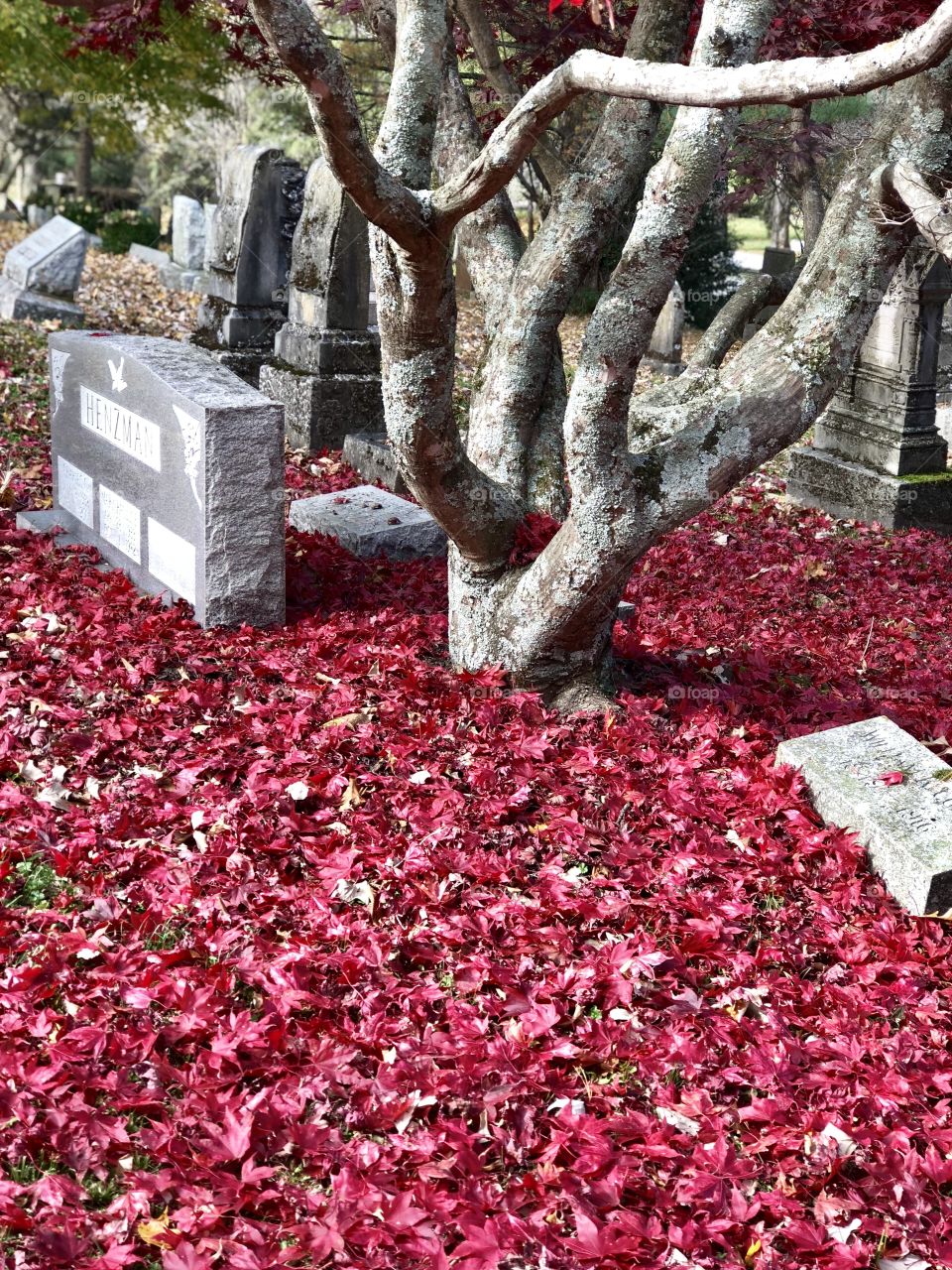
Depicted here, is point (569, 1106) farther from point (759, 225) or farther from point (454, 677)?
point (759, 225)

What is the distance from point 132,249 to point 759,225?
115ft

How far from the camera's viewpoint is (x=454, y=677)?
209 inches

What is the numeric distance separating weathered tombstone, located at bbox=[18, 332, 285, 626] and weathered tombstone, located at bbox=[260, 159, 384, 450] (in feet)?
11.3

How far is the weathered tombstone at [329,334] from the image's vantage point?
1002 centimetres

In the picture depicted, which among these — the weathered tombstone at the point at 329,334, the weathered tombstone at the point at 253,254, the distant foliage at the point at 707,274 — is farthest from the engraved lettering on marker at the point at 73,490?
the distant foliage at the point at 707,274

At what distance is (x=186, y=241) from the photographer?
20.2m

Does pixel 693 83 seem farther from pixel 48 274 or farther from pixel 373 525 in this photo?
pixel 48 274

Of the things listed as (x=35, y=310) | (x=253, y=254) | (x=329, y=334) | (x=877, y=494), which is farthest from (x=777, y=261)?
(x=329, y=334)

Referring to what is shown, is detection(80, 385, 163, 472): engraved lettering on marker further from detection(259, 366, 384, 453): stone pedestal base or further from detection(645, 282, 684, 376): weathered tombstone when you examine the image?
detection(645, 282, 684, 376): weathered tombstone

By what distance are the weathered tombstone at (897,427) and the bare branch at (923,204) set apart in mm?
4927

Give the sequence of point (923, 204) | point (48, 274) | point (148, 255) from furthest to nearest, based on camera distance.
→ point (148, 255) → point (48, 274) → point (923, 204)

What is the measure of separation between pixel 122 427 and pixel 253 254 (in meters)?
5.29

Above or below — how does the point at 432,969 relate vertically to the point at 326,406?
below

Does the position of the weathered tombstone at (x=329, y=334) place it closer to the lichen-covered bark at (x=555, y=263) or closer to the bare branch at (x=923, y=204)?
the lichen-covered bark at (x=555, y=263)
